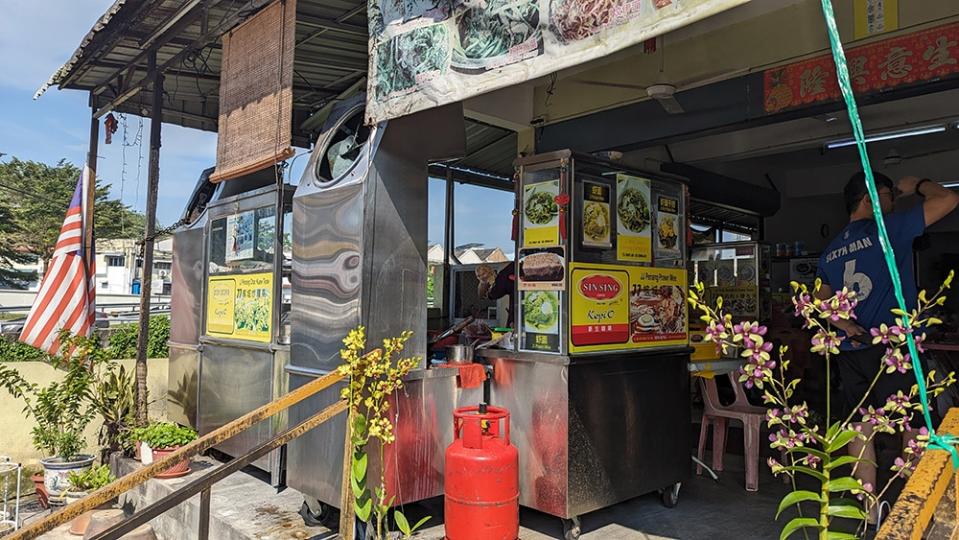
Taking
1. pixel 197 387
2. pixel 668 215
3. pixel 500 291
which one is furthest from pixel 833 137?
pixel 197 387

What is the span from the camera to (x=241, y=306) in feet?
16.5

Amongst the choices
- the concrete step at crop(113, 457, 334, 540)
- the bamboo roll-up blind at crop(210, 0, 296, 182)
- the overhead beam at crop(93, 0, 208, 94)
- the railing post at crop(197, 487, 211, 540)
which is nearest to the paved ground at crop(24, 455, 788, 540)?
the concrete step at crop(113, 457, 334, 540)

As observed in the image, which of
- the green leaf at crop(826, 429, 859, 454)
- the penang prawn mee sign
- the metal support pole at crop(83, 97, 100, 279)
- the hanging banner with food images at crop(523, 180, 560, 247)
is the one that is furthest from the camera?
the metal support pole at crop(83, 97, 100, 279)

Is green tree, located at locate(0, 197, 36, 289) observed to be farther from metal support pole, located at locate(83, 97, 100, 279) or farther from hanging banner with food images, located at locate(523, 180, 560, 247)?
hanging banner with food images, located at locate(523, 180, 560, 247)

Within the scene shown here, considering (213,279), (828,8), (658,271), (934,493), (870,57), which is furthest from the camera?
(213,279)

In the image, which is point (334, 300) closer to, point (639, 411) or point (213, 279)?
point (639, 411)

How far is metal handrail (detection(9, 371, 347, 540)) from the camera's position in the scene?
8.35 ft

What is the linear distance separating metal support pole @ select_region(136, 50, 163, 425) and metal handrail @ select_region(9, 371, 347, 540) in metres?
2.88

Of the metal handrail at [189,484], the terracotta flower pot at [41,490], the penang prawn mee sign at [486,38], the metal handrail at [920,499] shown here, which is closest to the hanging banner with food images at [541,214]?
the penang prawn mee sign at [486,38]

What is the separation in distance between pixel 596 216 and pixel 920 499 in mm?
2406

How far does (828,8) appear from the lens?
167cm

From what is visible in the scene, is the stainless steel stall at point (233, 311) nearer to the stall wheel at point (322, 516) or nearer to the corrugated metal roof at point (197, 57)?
the stall wheel at point (322, 516)

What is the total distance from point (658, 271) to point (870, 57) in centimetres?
178

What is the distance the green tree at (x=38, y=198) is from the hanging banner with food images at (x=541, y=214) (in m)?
22.9
